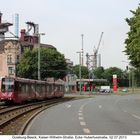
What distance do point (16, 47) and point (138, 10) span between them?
91.1m

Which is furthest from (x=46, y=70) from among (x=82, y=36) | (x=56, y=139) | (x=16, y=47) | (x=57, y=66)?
(x=56, y=139)

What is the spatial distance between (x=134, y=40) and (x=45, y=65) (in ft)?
231

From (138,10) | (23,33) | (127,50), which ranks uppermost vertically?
(23,33)

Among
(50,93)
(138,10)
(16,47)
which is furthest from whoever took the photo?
(16,47)

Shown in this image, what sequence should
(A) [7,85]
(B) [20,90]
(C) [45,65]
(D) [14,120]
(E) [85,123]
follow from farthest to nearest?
1. (C) [45,65]
2. (B) [20,90]
3. (A) [7,85]
4. (D) [14,120]
5. (E) [85,123]

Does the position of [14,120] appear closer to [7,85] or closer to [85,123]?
[85,123]

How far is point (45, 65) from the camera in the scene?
122 m

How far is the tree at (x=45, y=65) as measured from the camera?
121500 mm

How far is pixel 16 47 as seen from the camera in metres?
142

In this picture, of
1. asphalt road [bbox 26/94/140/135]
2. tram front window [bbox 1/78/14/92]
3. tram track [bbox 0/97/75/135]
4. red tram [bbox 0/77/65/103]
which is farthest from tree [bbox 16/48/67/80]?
asphalt road [bbox 26/94/140/135]

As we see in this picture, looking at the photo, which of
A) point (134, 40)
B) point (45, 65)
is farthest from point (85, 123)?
point (45, 65)

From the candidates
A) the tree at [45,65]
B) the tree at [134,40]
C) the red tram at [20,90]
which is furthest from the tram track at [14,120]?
the tree at [45,65]

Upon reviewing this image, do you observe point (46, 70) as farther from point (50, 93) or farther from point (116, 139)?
point (116, 139)

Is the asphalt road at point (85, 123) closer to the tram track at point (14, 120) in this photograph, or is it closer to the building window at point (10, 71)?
the tram track at point (14, 120)
